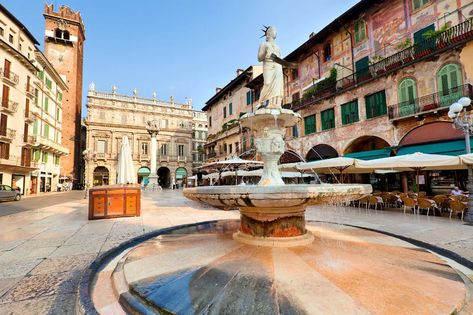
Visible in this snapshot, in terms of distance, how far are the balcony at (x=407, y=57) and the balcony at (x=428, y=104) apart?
2.21 meters

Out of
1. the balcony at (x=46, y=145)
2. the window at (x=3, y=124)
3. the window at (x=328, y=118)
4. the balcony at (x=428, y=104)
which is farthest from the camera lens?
the balcony at (x=46, y=145)

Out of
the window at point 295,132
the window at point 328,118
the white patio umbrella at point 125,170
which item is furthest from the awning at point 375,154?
the white patio umbrella at point 125,170

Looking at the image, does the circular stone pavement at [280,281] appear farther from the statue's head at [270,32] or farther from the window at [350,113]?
the window at [350,113]

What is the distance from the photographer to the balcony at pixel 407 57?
12.5m

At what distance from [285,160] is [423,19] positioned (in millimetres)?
13358

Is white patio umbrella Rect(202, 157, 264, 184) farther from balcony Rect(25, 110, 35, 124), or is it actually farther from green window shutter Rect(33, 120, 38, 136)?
green window shutter Rect(33, 120, 38, 136)

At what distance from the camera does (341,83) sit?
61.4 feet

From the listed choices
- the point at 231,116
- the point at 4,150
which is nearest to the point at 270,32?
the point at 231,116

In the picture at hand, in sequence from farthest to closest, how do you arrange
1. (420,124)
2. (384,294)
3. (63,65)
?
1. (63,65)
2. (420,124)
3. (384,294)

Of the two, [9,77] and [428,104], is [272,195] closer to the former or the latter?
[428,104]

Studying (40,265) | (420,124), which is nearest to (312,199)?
(40,265)

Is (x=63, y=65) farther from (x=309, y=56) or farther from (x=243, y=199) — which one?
(x=243, y=199)

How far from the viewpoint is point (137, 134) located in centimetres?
4719

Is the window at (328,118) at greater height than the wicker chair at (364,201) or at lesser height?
greater
